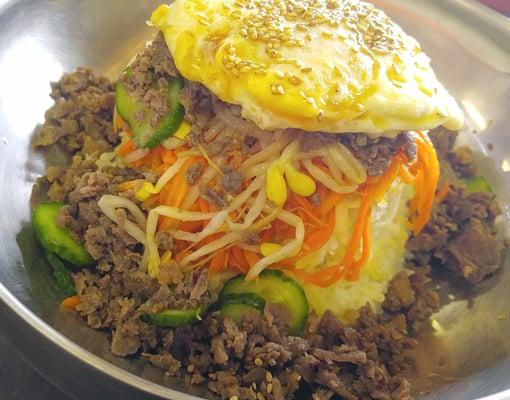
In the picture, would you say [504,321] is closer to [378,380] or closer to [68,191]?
[378,380]

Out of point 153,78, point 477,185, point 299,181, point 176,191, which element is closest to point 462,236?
point 477,185

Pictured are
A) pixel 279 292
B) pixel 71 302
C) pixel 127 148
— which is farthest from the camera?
pixel 127 148

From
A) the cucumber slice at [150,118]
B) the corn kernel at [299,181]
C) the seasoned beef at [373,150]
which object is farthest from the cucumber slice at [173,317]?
the seasoned beef at [373,150]

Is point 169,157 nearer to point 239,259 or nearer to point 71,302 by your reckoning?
point 239,259

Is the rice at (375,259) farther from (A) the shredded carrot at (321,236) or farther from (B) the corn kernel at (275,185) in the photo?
(B) the corn kernel at (275,185)

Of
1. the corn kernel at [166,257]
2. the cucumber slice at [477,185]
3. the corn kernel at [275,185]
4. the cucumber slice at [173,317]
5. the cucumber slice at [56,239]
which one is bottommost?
the cucumber slice at [56,239]

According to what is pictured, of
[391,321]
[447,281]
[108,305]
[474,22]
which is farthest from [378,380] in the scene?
[474,22]
